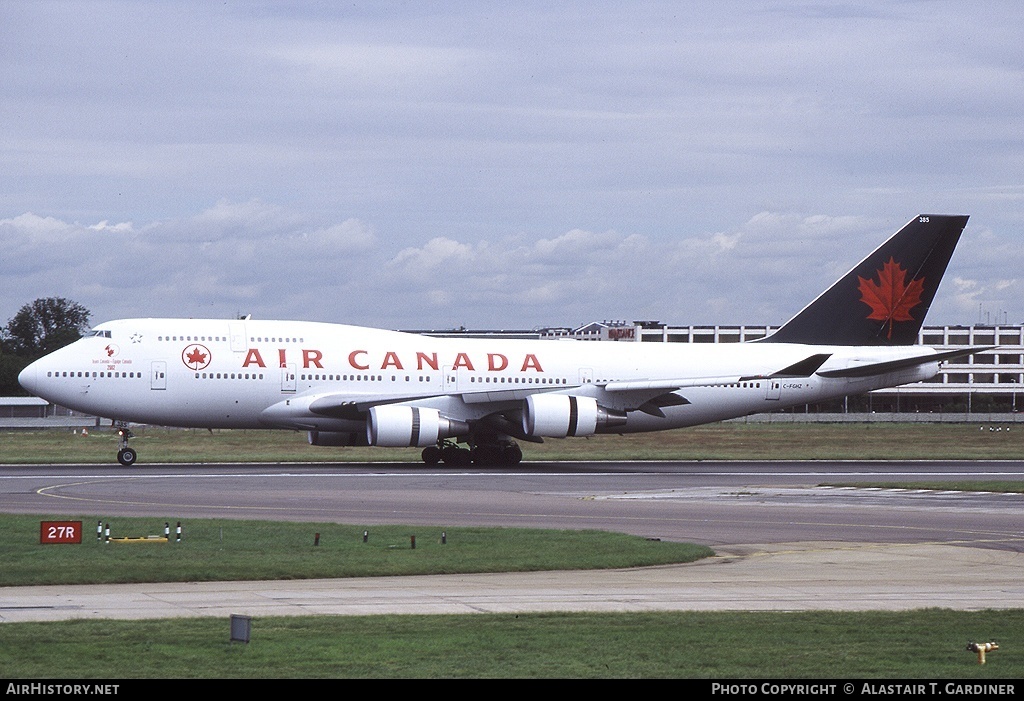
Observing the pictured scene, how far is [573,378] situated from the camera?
5291 centimetres

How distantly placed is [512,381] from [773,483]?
43.0 ft

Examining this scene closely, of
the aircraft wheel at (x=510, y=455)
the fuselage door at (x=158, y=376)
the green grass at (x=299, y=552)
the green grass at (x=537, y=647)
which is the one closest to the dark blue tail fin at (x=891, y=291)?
the aircraft wheel at (x=510, y=455)

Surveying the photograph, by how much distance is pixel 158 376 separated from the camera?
4853 cm

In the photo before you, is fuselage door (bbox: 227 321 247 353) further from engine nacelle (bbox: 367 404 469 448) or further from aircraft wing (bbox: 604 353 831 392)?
aircraft wing (bbox: 604 353 831 392)

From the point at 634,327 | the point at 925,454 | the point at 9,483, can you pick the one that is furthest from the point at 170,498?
the point at 634,327

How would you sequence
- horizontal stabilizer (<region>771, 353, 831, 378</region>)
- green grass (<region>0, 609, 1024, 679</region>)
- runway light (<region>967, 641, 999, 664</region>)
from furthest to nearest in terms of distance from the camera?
horizontal stabilizer (<region>771, 353, 831, 378</region>) < runway light (<region>967, 641, 999, 664</region>) < green grass (<region>0, 609, 1024, 679</region>)

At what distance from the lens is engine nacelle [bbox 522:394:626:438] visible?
4884 centimetres

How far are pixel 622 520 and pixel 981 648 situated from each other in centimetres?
1608

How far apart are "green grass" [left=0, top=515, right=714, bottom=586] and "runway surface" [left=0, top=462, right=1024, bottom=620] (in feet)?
2.90

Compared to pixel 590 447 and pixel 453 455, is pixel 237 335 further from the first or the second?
pixel 590 447

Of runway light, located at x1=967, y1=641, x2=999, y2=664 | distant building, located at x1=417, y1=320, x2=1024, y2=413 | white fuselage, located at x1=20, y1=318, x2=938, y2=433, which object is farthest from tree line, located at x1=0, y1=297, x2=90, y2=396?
runway light, located at x1=967, y1=641, x2=999, y2=664

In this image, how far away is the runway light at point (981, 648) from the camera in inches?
549

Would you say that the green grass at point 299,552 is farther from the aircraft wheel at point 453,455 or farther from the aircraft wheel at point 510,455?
the aircraft wheel at point 510,455
